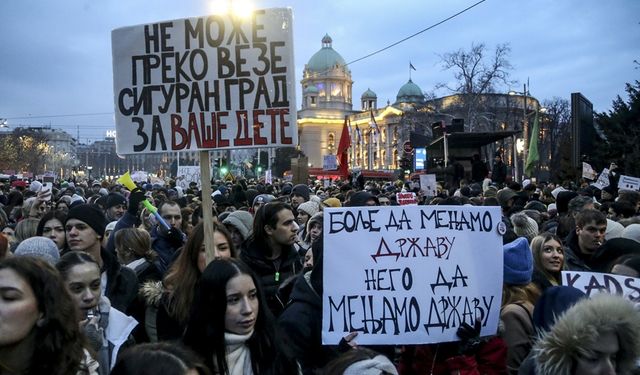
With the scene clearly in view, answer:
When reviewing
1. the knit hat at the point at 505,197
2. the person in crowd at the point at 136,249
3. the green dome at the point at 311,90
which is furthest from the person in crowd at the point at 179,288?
the green dome at the point at 311,90

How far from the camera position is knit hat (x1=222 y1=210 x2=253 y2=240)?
19.3 ft

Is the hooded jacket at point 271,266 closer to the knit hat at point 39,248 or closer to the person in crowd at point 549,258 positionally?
the knit hat at point 39,248

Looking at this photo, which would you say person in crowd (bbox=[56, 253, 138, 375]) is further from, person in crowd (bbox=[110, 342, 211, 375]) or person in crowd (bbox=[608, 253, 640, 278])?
person in crowd (bbox=[608, 253, 640, 278])

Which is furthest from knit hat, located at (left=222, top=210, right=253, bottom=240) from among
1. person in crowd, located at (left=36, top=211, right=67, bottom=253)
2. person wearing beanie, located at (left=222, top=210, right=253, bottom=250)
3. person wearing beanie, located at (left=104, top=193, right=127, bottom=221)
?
person wearing beanie, located at (left=104, top=193, right=127, bottom=221)

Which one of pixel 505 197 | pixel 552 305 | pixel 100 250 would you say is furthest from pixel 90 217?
pixel 505 197

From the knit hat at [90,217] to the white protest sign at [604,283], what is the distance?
3381mm

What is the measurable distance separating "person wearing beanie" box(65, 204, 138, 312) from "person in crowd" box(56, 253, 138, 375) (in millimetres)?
613

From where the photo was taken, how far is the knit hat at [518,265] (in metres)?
3.74

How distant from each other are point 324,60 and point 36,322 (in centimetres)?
12446

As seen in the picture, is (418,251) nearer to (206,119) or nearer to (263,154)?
(206,119)

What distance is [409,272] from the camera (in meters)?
3.52

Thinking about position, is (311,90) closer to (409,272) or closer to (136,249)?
(136,249)

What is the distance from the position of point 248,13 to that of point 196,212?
3579mm

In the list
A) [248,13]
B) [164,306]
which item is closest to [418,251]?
[164,306]
